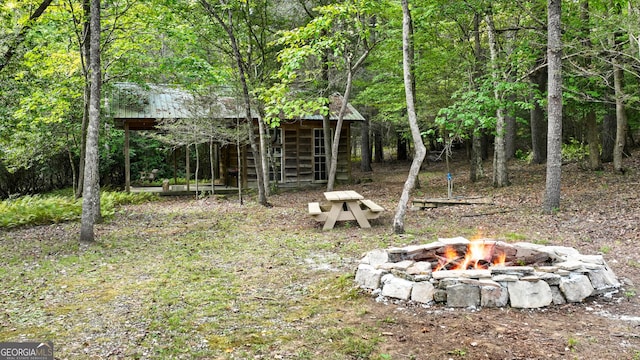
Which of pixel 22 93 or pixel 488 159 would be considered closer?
pixel 22 93

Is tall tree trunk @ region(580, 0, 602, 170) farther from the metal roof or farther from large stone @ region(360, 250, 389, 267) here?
large stone @ region(360, 250, 389, 267)

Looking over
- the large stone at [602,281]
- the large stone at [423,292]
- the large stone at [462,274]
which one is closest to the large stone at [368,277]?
the large stone at [423,292]

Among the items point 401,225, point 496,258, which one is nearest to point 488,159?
point 401,225

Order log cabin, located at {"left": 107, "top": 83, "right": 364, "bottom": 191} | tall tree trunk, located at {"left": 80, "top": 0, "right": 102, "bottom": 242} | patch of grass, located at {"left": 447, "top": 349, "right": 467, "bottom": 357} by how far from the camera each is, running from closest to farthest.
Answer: patch of grass, located at {"left": 447, "top": 349, "right": 467, "bottom": 357} → tall tree trunk, located at {"left": 80, "top": 0, "right": 102, "bottom": 242} → log cabin, located at {"left": 107, "top": 83, "right": 364, "bottom": 191}

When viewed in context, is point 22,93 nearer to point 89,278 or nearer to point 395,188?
point 89,278

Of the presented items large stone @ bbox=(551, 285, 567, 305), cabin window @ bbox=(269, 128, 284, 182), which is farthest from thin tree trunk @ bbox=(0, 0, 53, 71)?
large stone @ bbox=(551, 285, 567, 305)

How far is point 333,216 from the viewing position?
9.53 meters

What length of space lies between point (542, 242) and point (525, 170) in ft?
33.3

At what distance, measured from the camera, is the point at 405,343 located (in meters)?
3.82

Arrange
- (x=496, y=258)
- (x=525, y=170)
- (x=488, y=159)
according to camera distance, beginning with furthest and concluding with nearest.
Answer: (x=488, y=159) → (x=525, y=170) → (x=496, y=258)

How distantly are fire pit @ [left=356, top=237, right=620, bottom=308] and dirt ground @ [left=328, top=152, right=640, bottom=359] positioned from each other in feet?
0.43

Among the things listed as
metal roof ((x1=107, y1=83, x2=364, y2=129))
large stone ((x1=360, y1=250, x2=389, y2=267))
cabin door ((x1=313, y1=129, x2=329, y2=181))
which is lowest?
large stone ((x1=360, y1=250, x2=389, y2=267))

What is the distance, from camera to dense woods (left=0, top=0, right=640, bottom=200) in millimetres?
10242

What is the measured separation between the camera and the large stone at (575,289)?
461cm
